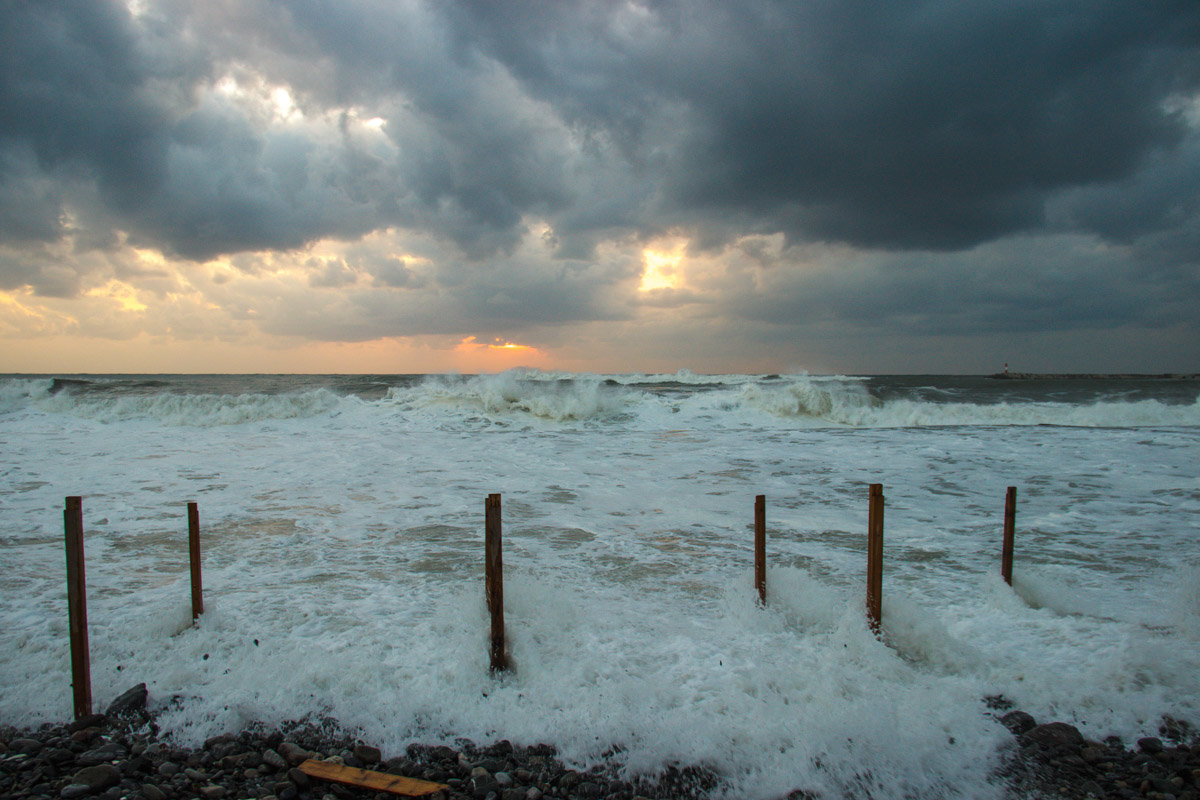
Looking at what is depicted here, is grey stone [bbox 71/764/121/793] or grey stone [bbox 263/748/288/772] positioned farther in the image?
grey stone [bbox 263/748/288/772]

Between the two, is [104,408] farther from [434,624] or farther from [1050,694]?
[1050,694]

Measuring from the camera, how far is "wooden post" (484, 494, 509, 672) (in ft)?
13.8

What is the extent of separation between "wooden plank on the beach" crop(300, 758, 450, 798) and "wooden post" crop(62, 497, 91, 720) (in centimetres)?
159

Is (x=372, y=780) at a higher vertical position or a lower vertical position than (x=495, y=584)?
lower

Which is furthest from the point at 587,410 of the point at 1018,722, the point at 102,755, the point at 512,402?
the point at 102,755

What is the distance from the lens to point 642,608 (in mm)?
5441

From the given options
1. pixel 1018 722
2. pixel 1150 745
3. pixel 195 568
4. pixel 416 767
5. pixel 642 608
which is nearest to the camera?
pixel 416 767

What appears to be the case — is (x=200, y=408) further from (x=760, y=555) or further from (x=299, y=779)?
(x=760, y=555)

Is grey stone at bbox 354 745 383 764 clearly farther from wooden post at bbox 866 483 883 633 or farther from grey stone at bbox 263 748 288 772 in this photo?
wooden post at bbox 866 483 883 633

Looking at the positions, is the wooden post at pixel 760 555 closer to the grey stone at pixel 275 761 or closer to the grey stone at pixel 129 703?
the grey stone at pixel 275 761

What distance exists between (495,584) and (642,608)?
1721 mm

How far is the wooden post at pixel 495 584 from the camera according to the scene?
420 cm

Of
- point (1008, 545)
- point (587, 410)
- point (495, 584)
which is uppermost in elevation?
point (587, 410)

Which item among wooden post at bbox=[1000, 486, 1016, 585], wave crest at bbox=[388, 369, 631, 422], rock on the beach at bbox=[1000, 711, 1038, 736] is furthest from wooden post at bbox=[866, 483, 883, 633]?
wave crest at bbox=[388, 369, 631, 422]
